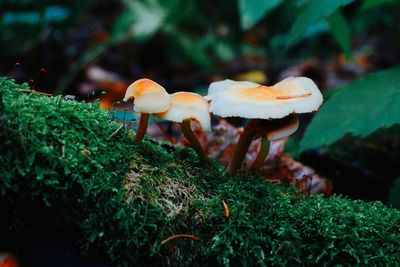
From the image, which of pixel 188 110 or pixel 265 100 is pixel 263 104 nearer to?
pixel 265 100

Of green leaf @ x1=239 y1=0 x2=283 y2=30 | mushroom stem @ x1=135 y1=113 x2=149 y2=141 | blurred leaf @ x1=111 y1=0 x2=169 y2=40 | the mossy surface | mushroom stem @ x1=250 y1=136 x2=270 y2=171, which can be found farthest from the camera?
blurred leaf @ x1=111 y1=0 x2=169 y2=40

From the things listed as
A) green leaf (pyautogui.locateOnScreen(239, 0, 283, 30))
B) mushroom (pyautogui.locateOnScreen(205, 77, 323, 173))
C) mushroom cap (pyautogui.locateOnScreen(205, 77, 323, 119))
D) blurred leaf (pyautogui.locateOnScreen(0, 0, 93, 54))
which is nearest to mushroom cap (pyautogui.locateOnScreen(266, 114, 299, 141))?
mushroom (pyautogui.locateOnScreen(205, 77, 323, 173))

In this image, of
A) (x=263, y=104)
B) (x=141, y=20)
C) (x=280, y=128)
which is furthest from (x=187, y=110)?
(x=141, y=20)

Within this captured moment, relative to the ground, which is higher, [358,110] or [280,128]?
[358,110]

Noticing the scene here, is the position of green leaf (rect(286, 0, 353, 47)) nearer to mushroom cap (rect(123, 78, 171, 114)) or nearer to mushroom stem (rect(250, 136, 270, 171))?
mushroom stem (rect(250, 136, 270, 171))

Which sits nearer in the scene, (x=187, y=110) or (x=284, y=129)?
(x=187, y=110)

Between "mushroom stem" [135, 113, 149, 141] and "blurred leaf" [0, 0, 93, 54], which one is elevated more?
"blurred leaf" [0, 0, 93, 54]

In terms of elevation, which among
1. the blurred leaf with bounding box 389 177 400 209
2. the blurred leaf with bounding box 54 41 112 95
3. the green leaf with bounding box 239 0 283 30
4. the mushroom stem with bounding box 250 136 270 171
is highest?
the blurred leaf with bounding box 54 41 112 95

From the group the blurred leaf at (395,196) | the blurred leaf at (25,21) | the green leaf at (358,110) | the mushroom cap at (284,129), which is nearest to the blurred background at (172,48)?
the blurred leaf at (25,21)
